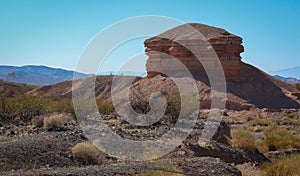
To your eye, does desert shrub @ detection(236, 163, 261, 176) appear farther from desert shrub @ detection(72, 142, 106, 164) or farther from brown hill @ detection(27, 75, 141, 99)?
brown hill @ detection(27, 75, 141, 99)

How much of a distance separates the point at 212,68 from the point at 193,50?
2982 mm

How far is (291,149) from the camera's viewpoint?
18438 mm

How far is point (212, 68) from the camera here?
44344 millimetres

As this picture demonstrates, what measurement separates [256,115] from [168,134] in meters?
22.1

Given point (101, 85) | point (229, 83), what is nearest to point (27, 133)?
point (229, 83)

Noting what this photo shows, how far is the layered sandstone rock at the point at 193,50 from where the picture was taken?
146 ft

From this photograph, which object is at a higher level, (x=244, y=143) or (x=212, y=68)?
(x=212, y=68)

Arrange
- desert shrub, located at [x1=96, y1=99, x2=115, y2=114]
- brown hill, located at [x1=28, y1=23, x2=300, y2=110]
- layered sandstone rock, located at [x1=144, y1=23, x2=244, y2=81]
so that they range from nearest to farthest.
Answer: desert shrub, located at [x1=96, y1=99, x2=115, y2=114] → brown hill, located at [x1=28, y1=23, x2=300, y2=110] → layered sandstone rock, located at [x1=144, y1=23, x2=244, y2=81]

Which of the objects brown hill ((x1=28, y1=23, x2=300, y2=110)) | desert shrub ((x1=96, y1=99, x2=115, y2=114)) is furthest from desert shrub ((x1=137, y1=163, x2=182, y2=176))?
brown hill ((x1=28, y1=23, x2=300, y2=110))

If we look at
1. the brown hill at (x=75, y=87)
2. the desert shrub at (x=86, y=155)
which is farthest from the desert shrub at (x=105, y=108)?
the brown hill at (x=75, y=87)

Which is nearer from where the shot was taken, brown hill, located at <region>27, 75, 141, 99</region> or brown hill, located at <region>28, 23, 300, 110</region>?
brown hill, located at <region>28, 23, 300, 110</region>

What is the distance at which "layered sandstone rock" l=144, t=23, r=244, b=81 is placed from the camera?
44.6 meters

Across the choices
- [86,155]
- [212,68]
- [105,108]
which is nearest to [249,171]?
[86,155]

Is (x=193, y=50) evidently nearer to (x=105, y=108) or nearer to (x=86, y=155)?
(x=105, y=108)
